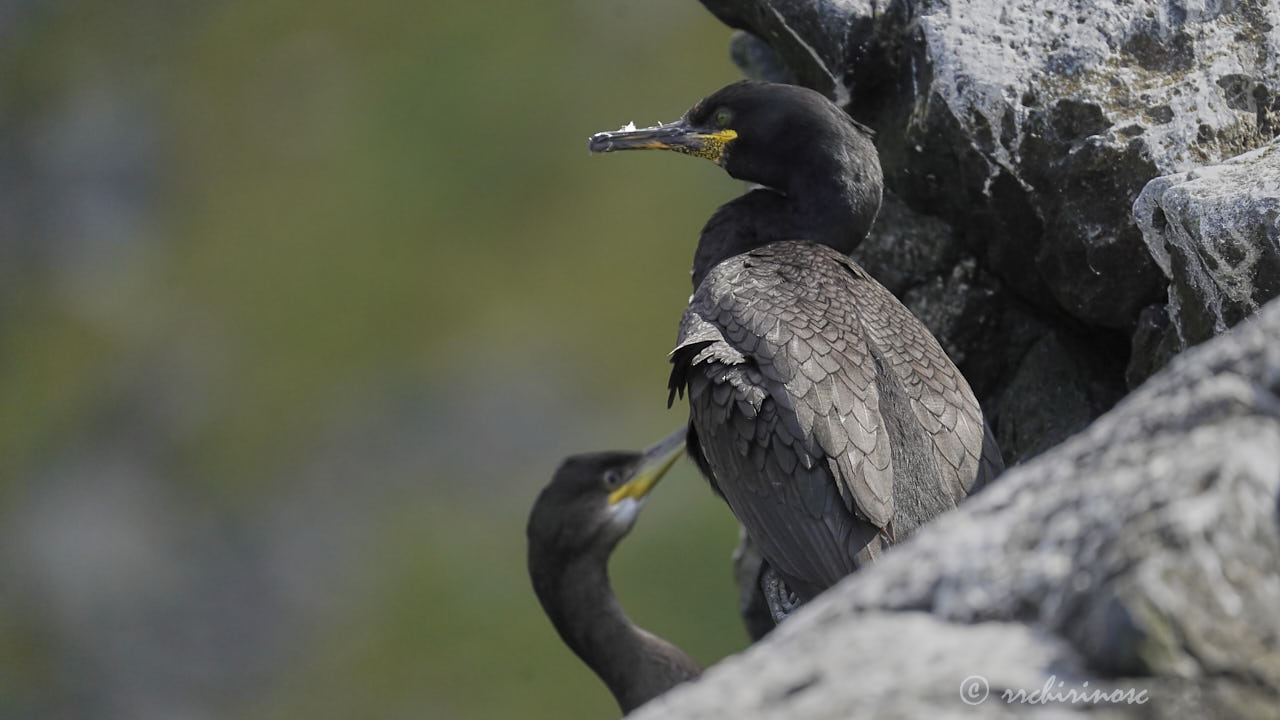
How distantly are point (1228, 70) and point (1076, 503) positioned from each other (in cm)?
296

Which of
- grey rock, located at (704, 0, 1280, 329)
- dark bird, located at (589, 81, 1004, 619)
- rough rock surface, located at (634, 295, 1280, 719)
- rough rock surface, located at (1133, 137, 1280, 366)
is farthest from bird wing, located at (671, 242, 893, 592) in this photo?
rough rock surface, located at (634, 295, 1280, 719)

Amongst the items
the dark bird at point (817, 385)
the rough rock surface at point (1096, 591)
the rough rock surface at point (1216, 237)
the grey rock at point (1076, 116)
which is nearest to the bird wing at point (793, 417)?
the dark bird at point (817, 385)

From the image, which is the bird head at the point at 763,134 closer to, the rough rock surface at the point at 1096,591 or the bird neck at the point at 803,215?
the bird neck at the point at 803,215

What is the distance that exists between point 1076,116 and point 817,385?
132 cm

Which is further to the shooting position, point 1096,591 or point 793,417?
point 793,417

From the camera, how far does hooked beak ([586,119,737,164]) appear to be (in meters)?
4.79

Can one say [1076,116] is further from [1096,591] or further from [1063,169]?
[1096,591]

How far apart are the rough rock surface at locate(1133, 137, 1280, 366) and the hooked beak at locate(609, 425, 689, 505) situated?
199 centimetres

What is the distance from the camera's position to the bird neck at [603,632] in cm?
500

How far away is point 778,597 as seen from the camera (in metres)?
4.32

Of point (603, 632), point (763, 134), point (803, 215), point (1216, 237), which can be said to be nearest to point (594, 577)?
point (603, 632)

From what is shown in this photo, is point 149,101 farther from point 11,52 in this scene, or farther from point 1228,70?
point 1228,70

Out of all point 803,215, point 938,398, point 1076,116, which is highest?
point 803,215

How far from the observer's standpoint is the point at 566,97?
49.3ft
